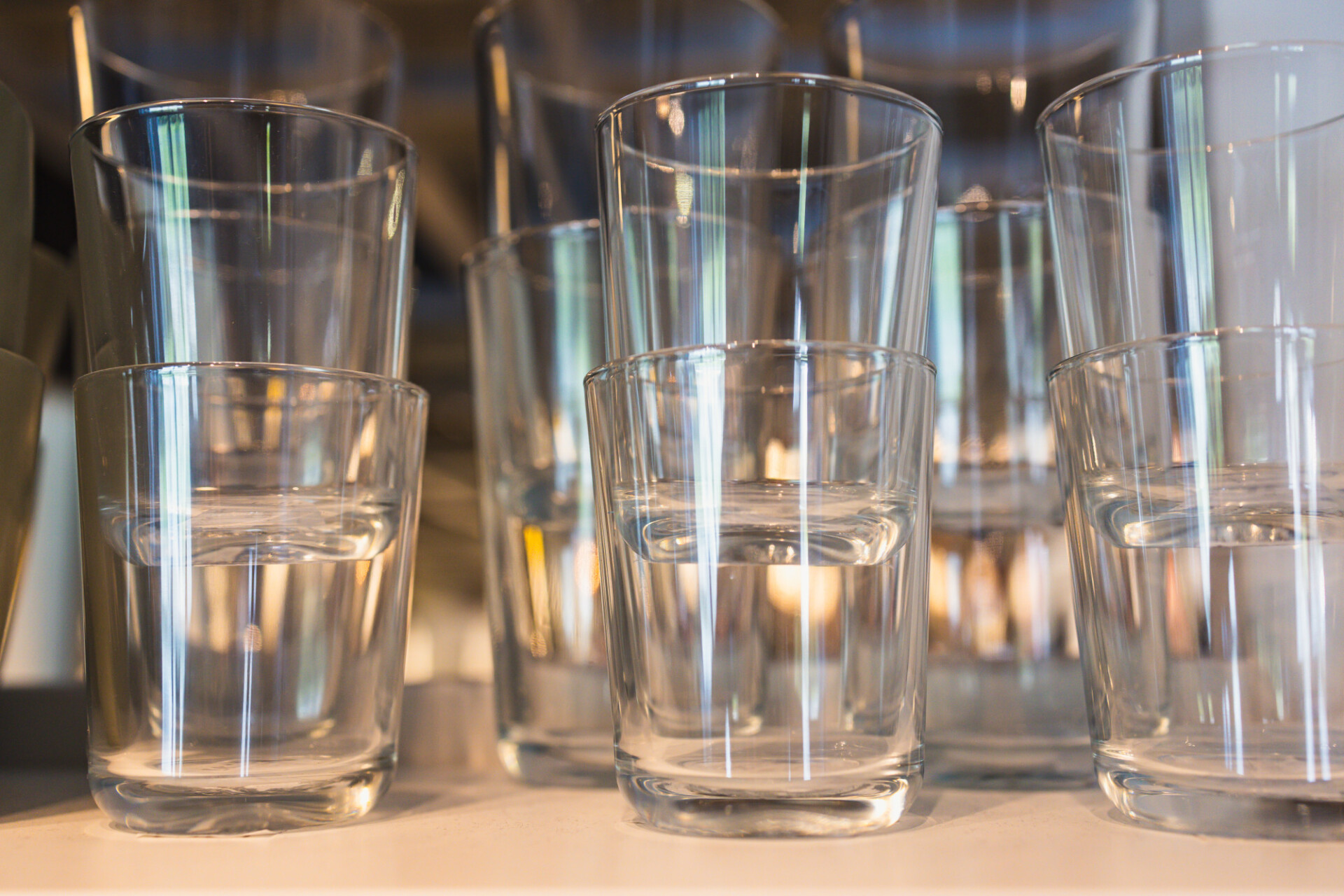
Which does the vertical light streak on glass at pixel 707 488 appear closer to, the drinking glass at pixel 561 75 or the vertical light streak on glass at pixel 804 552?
the vertical light streak on glass at pixel 804 552

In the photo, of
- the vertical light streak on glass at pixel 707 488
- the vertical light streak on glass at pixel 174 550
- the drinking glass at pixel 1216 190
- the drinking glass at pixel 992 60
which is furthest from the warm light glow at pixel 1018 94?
the vertical light streak on glass at pixel 174 550

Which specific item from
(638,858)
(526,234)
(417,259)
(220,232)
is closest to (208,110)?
(220,232)

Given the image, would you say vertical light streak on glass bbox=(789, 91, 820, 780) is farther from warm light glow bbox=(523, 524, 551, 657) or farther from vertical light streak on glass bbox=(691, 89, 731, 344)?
warm light glow bbox=(523, 524, 551, 657)

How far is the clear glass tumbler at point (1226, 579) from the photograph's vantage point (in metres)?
0.29

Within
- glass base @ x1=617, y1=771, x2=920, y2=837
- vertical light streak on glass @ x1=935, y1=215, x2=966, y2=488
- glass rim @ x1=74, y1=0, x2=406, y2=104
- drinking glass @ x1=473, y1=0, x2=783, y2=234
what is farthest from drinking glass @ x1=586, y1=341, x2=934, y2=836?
glass rim @ x1=74, y1=0, x2=406, y2=104

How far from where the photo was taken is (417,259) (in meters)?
1.47

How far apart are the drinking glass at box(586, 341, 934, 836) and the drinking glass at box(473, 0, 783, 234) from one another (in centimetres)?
21

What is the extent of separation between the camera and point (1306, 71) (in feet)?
1.05

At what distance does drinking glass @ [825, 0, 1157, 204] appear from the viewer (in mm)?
447

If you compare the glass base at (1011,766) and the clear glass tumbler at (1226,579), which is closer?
the clear glass tumbler at (1226,579)

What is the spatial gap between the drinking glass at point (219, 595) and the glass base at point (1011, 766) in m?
0.20

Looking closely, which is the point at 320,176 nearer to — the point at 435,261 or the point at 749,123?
the point at 749,123

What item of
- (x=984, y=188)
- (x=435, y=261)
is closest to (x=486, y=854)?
(x=984, y=188)

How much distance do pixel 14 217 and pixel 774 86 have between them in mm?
258
